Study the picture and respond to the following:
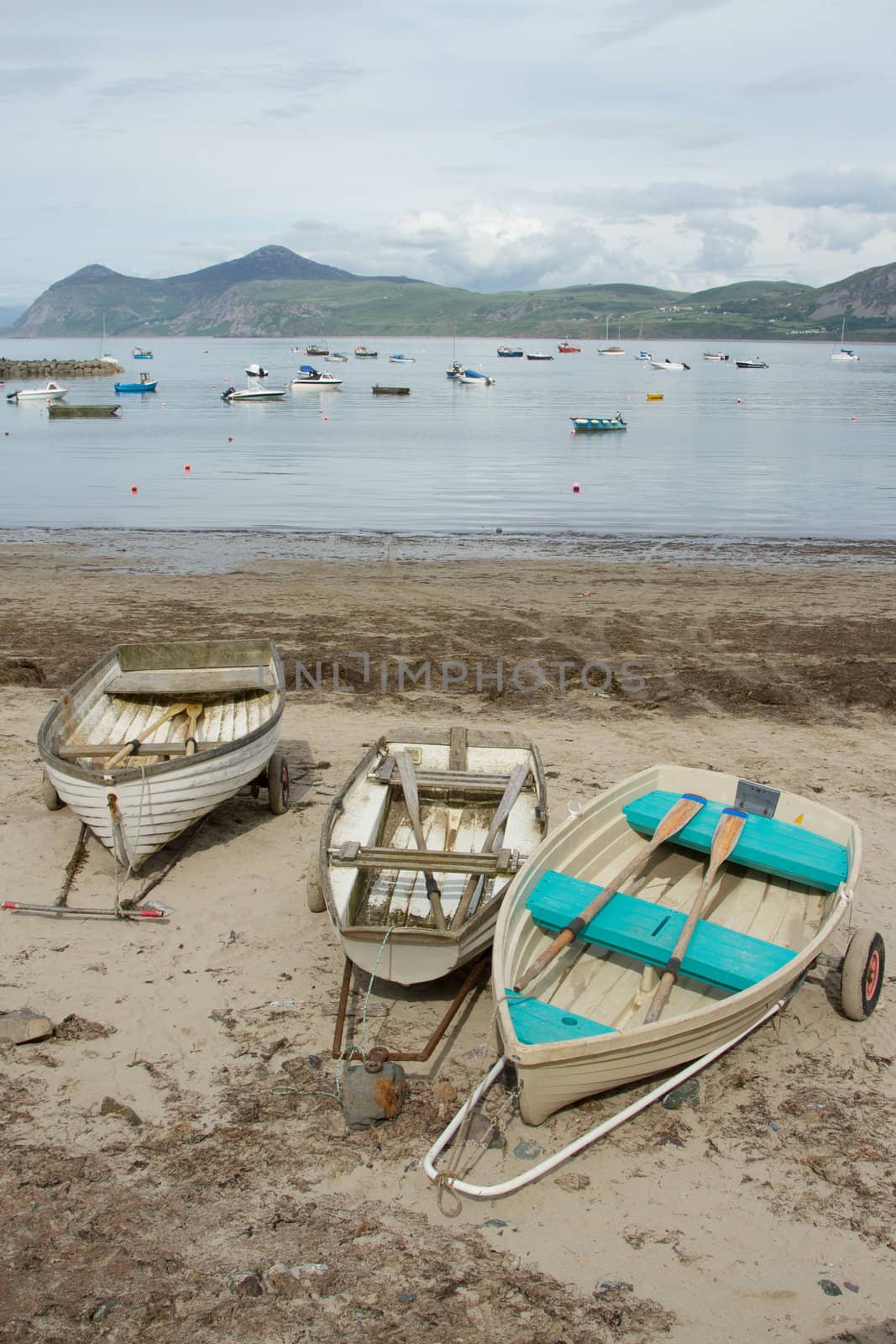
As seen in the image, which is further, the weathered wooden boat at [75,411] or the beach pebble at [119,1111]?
the weathered wooden boat at [75,411]

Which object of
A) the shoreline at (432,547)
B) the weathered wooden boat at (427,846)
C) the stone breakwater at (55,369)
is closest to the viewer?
the weathered wooden boat at (427,846)

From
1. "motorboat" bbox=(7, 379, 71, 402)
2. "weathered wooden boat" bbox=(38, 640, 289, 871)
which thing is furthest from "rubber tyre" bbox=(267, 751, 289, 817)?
"motorboat" bbox=(7, 379, 71, 402)

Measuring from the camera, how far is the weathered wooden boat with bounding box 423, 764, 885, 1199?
5629 millimetres

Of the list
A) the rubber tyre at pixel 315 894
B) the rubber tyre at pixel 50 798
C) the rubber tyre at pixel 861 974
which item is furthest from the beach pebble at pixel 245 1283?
the rubber tyre at pixel 50 798

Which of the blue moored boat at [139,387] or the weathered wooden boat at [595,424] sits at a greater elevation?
the blue moored boat at [139,387]

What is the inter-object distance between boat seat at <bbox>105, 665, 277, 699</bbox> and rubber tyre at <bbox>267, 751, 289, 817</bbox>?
0.90m

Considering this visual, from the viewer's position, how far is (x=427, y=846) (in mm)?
8320

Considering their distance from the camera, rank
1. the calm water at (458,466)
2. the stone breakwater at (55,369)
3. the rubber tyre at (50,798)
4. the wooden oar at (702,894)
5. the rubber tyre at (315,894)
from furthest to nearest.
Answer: the stone breakwater at (55,369) < the calm water at (458,466) < the rubber tyre at (50,798) < the rubber tyre at (315,894) < the wooden oar at (702,894)

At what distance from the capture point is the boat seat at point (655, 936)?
6.32 m

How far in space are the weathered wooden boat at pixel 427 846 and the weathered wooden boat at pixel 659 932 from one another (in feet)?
1.50

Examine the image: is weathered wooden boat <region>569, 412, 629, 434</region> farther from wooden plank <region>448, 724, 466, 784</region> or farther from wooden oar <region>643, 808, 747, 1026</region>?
wooden oar <region>643, 808, 747, 1026</region>

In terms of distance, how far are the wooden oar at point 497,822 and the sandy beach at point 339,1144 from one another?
661 millimetres

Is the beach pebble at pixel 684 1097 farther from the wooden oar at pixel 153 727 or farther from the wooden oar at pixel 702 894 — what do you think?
the wooden oar at pixel 153 727

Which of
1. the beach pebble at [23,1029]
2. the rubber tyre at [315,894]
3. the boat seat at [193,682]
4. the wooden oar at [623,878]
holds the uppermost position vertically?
the boat seat at [193,682]
